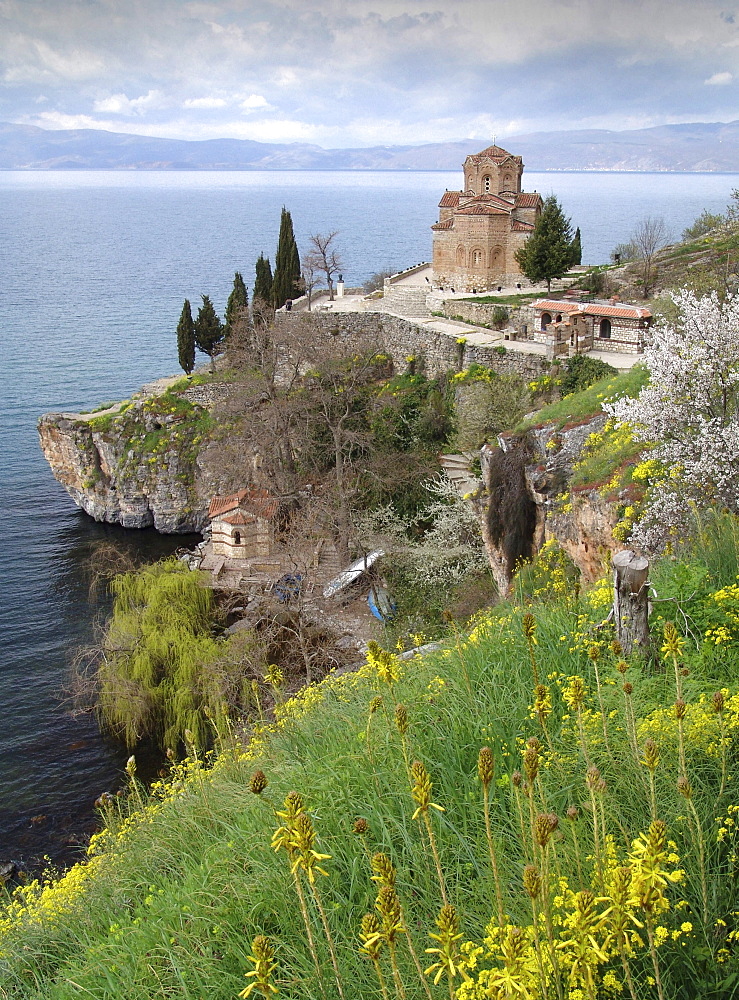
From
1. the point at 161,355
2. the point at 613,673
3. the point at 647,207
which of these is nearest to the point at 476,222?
the point at 161,355

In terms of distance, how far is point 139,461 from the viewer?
31.0 meters

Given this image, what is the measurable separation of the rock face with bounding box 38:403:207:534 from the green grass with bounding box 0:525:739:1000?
25143 millimetres

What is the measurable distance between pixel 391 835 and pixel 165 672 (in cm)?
1564

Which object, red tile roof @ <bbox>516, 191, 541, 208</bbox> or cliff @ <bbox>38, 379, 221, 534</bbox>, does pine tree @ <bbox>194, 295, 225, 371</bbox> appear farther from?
red tile roof @ <bbox>516, 191, 541, 208</bbox>

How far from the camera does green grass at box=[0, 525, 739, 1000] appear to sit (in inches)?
144

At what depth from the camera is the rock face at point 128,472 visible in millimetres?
30922

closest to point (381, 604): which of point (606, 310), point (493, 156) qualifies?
point (606, 310)

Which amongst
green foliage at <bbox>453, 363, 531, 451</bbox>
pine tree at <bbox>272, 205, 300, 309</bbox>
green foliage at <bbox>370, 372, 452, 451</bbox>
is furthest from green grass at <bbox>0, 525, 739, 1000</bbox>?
pine tree at <bbox>272, 205, 300, 309</bbox>

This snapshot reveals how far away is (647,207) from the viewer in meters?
184

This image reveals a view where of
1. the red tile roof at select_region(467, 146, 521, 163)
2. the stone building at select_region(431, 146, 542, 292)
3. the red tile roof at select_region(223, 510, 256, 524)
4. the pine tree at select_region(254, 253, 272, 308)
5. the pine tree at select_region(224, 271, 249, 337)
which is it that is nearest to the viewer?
the red tile roof at select_region(223, 510, 256, 524)

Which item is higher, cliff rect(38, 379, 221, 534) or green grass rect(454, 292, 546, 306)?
green grass rect(454, 292, 546, 306)

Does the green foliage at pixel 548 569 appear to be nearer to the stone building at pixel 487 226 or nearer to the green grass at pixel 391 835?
the green grass at pixel 391 835

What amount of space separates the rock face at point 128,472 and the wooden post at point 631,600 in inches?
1046

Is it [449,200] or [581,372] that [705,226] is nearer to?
[449,200]
